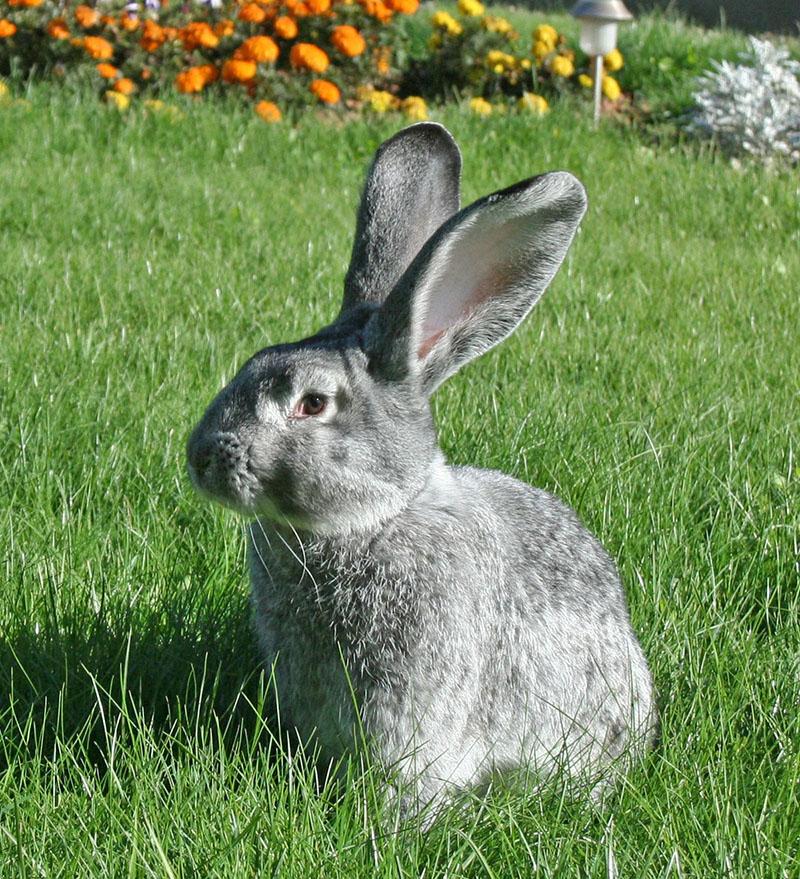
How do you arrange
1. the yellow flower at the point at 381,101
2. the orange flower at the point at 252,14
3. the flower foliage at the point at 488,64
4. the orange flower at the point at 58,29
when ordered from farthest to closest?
the flower foliage at the point at 488,64, the orange flower at the point at 252,14, the yellow flower at the point at 381,101, the orange flower at the point at 58,29

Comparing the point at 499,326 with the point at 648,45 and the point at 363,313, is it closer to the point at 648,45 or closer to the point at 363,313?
the point at 363,313

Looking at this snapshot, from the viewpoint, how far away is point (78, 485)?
3.98 m

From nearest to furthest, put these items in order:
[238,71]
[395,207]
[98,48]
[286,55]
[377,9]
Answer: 1. [395,207]
2. [98,48]
3. [238,71]
4. [377,9]
5. [286,55]

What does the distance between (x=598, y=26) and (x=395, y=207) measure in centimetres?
709

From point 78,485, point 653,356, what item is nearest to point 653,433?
point 653,356

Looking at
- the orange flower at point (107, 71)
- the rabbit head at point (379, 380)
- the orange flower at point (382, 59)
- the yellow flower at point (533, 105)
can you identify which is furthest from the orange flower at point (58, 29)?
the rabbit head at point (379, 380)

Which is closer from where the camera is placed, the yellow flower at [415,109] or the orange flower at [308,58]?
the yellow flower at [415,109]

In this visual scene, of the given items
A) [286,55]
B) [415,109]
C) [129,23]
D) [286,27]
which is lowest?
[415,109]

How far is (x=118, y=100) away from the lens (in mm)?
8430

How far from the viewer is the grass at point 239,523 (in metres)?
2.55

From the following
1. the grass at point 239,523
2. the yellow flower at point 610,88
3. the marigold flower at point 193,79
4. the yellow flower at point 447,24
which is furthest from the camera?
the yellow flower at point 447,24

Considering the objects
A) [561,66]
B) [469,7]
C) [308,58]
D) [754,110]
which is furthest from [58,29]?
[754,110]

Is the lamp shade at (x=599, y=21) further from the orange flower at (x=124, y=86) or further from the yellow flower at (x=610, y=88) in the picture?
the orange flower at (x=124, y=86)

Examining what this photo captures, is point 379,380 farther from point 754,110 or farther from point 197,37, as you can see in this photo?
point 754,110
